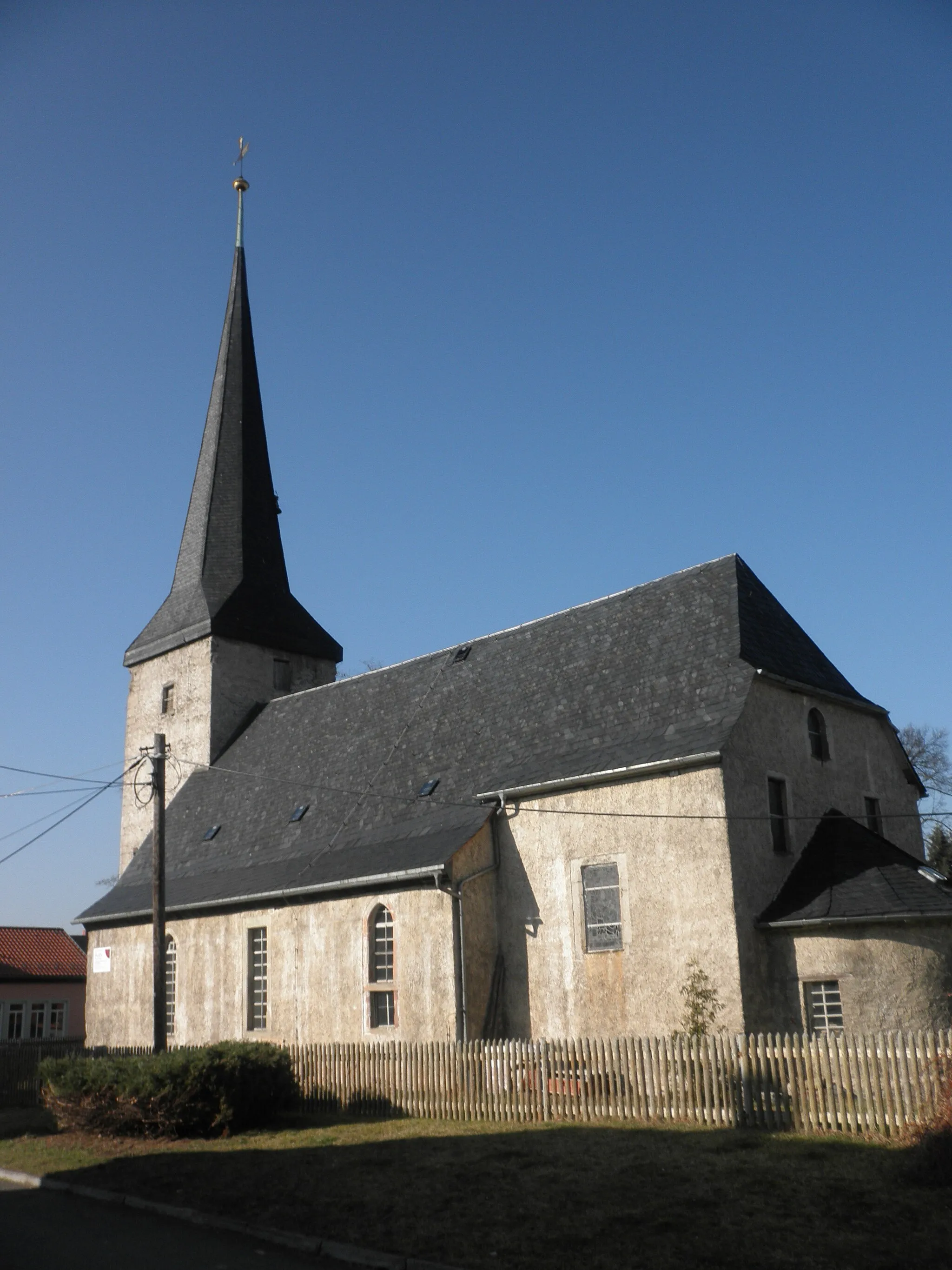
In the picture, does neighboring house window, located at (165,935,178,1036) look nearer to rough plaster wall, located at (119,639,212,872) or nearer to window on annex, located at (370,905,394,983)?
rough plaster wall, located at (119,639,212,872)

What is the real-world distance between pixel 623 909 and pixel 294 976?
25.2 ft

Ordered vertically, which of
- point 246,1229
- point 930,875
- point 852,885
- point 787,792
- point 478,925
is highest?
point 787,792

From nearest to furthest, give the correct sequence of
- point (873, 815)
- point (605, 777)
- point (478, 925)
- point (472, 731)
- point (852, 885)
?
point (852, 885) < point (605, 777) < point (478, 925) < point (873, 815) < point (472, 731)

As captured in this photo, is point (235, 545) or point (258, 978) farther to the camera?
point (235, 545)

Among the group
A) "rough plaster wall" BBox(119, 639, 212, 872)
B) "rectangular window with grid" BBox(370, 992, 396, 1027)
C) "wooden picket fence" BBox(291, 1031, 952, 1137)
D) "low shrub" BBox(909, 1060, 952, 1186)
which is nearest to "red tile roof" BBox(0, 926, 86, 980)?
"rough plaster wall" BBox(119, 639, 212, 872)

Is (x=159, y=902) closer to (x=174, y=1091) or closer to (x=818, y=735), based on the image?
(x=174, y=1091)

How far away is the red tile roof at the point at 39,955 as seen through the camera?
43031 mm

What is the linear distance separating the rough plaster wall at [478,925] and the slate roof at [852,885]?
5204mm

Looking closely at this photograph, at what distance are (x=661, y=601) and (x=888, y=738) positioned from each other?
17.9 ft

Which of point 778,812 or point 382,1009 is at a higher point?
point 778,812

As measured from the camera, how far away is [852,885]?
59.2 ft

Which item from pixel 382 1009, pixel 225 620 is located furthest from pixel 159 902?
pixel 225 620

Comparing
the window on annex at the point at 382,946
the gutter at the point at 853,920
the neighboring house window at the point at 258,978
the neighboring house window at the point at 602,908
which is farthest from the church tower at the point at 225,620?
the gutter at the point at 853,920

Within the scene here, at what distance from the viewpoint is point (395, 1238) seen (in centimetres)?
948
